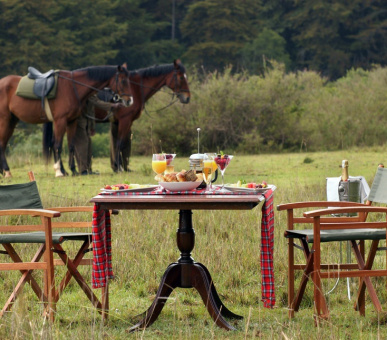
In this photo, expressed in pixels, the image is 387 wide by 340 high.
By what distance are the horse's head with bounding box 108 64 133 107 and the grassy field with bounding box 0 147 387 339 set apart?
17.2 ft

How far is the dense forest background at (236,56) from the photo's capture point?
23422mm

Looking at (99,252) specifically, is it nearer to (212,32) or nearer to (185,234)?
(185,234)

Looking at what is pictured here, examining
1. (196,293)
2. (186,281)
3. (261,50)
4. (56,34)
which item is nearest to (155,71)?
(196,293)

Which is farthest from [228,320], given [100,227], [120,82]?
[120,82]

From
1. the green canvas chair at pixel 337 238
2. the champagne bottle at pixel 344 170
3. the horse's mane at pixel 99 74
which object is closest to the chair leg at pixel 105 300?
the green canvas chair at pixel 337 238

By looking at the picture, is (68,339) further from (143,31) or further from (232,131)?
(143,31)

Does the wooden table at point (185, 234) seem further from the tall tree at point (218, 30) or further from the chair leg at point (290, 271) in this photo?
the tall tree at point (218, 30)

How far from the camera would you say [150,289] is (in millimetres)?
6438

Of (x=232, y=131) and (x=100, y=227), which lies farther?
(x=232, y=131)

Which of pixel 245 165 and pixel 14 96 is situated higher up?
pixel 14 96

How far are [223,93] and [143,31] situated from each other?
72.3 ft

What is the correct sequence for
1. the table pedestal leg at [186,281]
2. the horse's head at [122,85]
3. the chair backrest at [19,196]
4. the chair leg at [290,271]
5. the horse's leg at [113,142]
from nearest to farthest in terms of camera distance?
the table pedestal leg at [186,281] → the chair leg at [290,271] → the chair backrest at [19,196] → the horse's head at [122,85] → the horse's leg at [113,142]

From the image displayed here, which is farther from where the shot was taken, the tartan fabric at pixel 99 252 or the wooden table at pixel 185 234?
the tartan fabric at pixel 99 252

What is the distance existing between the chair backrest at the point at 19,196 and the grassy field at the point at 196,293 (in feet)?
2.03
